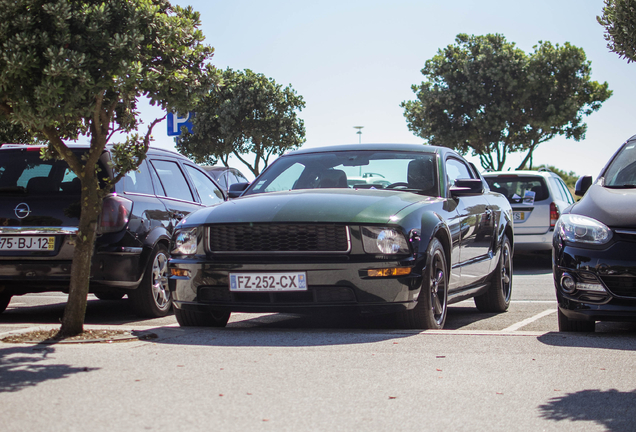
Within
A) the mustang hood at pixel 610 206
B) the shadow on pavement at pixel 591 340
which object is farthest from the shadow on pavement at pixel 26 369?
the mustang hood at pixel 610 206

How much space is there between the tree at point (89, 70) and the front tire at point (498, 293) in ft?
12.9

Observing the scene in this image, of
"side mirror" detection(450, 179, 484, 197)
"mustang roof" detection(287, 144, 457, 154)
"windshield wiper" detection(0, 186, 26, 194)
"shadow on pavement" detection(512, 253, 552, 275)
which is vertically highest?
"mustang roof" detection(287, 144, 457, 154)

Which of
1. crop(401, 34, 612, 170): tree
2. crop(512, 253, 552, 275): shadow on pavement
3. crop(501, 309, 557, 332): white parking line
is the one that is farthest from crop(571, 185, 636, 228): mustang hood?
crop(401, 34, 612, 170): tree

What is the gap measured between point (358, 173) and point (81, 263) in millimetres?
2573

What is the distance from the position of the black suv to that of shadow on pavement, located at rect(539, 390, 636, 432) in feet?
14.8

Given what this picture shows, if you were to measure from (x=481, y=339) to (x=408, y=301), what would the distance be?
58 cm

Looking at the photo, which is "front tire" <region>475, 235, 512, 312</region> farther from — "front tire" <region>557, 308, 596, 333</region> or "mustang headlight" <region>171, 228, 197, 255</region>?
"mustang headlight" <region>171, 228, 197, 255</region>

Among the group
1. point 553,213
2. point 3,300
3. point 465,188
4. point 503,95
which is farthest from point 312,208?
point 503,95

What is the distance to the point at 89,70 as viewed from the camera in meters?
5.53

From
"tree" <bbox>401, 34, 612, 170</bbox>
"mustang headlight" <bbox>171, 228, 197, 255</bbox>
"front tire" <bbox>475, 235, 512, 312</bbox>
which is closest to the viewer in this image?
"mustang headlight" <bbox>171, 228, 197, 255</bbox>

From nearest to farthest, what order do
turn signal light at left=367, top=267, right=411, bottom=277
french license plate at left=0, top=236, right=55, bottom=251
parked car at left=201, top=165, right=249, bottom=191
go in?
1. turn signal light at left=367, top=267, right=411, bottom=277
2. french license plate at left=0, top=236, right=55, bottom=251
3. parked car at left=201, top=165, right=249, bottom=191

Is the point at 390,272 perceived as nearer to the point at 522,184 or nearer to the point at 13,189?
the point at 13,189

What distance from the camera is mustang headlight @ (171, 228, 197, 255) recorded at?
20.0 feet

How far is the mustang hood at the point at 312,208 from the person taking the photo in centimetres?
583
